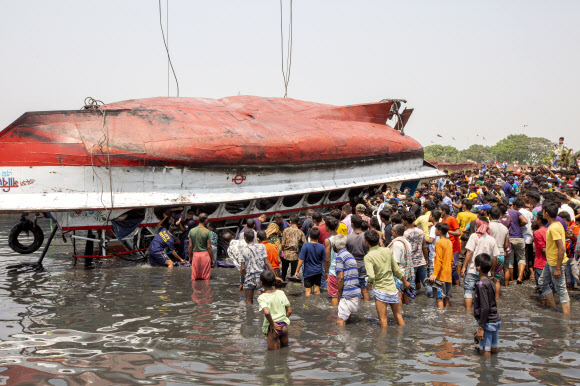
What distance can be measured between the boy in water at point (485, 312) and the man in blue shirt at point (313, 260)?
356 centimetres

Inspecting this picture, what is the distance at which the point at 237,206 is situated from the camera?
51.5 feet

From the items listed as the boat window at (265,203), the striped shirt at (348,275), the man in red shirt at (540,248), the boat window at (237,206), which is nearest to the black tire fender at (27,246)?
the boat window at (237,206)

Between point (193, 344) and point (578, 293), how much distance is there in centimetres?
702

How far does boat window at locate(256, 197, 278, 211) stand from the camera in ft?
52.6

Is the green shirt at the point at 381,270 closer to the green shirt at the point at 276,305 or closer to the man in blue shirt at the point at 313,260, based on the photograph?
the green shirt at the point at 276,305

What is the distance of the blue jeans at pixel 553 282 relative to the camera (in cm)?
903

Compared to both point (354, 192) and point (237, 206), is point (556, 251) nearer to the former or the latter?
point (237, 206)

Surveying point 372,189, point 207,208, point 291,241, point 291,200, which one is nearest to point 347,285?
point 291,241

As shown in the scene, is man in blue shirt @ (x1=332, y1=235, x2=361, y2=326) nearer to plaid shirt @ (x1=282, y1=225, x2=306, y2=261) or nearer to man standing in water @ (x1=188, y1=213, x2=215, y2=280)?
plaid shirt @ (x1=282, y1=225, x2=306, y2=261)

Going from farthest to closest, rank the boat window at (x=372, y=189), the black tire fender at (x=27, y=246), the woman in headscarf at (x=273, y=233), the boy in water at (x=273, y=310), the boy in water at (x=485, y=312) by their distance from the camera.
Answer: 1. the boat window at (x=372, y=189)
2. the black tire fender at (x=27, y=246)
3. the woman in headscarf at (x=273, y=233)
4. the boy in water at (x=273, y=310)
5. the boy in water at (x=485, y=312)

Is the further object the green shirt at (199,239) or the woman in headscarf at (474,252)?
the green shirt at (199,239)

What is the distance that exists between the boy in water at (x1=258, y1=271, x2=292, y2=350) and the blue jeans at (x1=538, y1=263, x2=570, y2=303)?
4.58 m

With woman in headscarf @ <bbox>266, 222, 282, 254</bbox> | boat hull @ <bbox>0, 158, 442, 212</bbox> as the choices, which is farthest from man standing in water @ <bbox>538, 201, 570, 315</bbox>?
boat hull @ <bbox>0, 158, 442, 212</bbox>

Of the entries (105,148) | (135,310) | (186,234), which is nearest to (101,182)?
(105,148)
